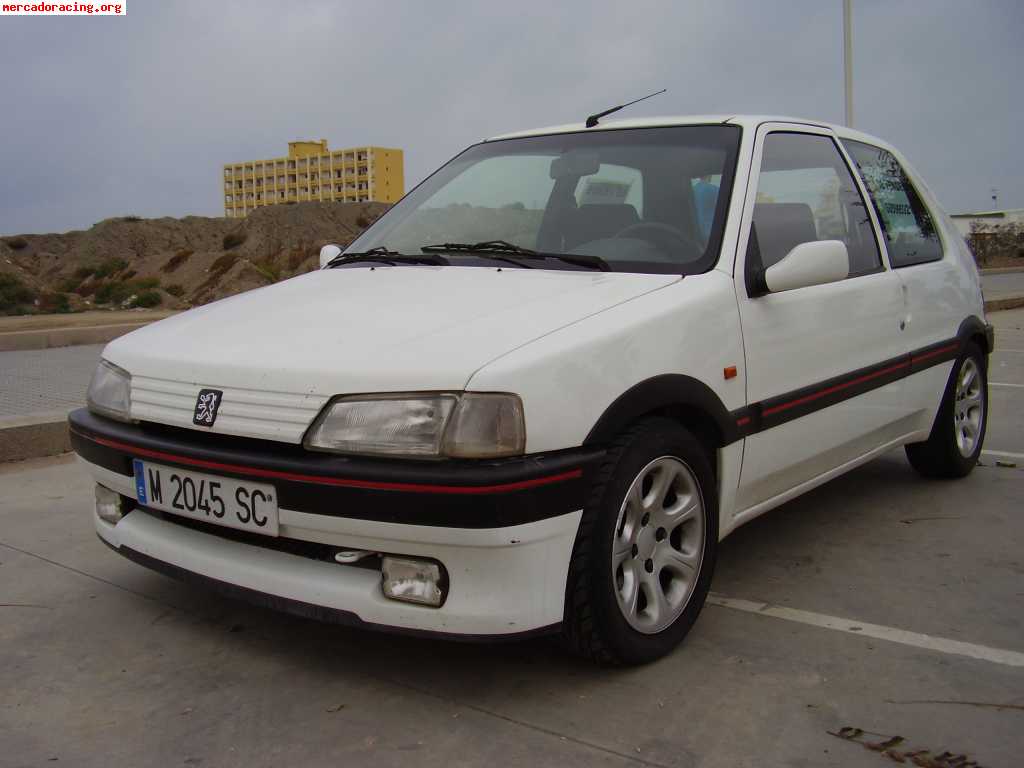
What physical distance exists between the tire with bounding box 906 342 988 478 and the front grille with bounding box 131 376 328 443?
3267 millimetres

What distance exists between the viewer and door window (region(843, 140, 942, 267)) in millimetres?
4238

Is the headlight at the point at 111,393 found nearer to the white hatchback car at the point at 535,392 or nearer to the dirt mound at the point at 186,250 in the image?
the white hatchback car at the point at 535,392

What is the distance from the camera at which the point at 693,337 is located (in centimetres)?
291

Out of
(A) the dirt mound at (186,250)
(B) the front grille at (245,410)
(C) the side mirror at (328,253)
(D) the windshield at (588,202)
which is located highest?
(A) the dirt mound at (186,250)

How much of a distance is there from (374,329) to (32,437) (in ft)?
12.6

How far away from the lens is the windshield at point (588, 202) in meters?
3.28

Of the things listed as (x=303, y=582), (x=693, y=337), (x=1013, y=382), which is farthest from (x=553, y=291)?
(x=1013, y=382)

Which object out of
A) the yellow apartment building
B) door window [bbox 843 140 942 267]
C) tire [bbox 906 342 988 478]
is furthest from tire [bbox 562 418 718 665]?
the yellow apartment building

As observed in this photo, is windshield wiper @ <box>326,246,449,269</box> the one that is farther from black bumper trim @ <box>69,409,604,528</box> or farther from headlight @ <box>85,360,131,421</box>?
black bumper trim @ <box>69,409,604,528</box>

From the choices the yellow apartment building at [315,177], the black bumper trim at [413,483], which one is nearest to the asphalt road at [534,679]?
the black bumper trim at [413,483]

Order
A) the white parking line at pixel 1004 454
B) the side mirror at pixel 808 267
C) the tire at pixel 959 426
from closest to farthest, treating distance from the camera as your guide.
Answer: the side mirror at pixel 808 267 < the tire at pixel 959 426 < the white parking line at pixel 1004 454

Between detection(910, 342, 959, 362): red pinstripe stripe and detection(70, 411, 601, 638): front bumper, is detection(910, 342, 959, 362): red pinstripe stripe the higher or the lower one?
the higher one

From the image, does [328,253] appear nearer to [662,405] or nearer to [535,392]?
[662,405]

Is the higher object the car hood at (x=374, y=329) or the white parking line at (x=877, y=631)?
the car hood at (x=374, y=329)
